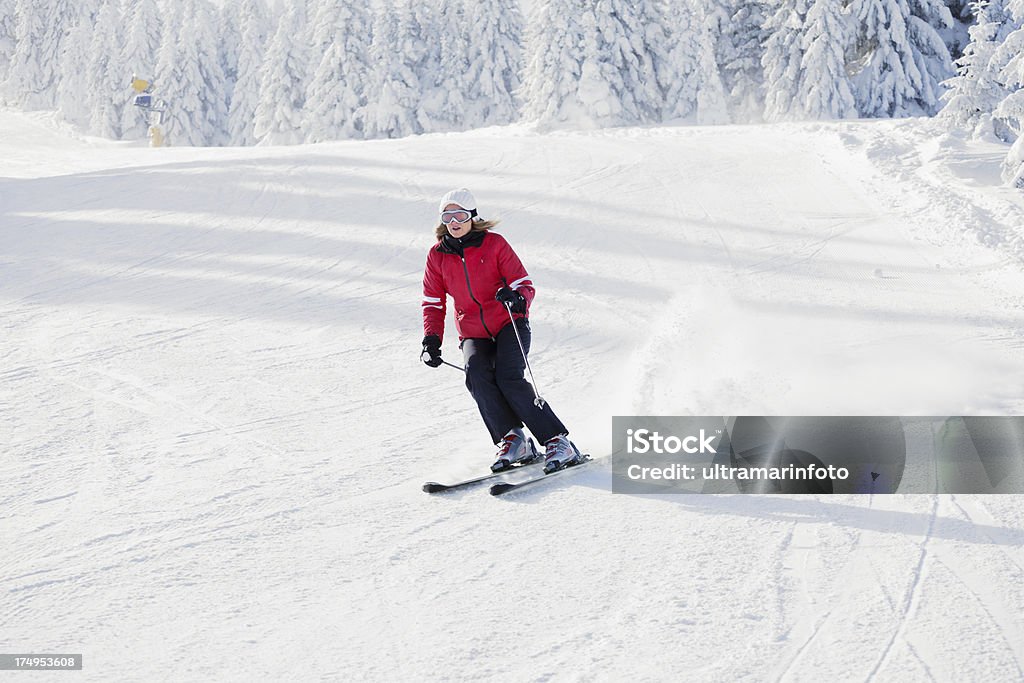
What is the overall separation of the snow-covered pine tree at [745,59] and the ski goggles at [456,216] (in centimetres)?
3212

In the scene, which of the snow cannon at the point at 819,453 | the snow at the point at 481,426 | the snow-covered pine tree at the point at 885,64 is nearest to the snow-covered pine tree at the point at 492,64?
the snow-covered pine tree at the point at 885,64

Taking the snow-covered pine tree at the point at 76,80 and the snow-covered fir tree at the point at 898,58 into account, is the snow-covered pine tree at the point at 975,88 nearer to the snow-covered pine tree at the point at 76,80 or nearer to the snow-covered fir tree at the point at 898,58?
the snow-covered fir tree at the point at 898,58

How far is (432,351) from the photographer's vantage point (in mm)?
4926

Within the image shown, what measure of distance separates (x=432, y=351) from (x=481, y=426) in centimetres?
115

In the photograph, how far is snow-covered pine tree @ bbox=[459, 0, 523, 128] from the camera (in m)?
43.7

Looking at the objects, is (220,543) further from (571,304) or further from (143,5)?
(143,5)

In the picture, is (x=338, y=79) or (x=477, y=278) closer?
(x=477, y=278)

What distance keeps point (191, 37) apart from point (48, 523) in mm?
49879

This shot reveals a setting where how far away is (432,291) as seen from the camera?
16.5 ft

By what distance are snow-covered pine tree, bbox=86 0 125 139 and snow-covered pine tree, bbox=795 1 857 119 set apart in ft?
116

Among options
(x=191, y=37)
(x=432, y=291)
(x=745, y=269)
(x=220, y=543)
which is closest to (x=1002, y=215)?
(x=745, y=269)

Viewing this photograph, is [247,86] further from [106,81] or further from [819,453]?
[819,453]

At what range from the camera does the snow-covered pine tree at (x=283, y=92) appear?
41781 mm

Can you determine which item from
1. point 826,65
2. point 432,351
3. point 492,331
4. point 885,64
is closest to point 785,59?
point 826,65
